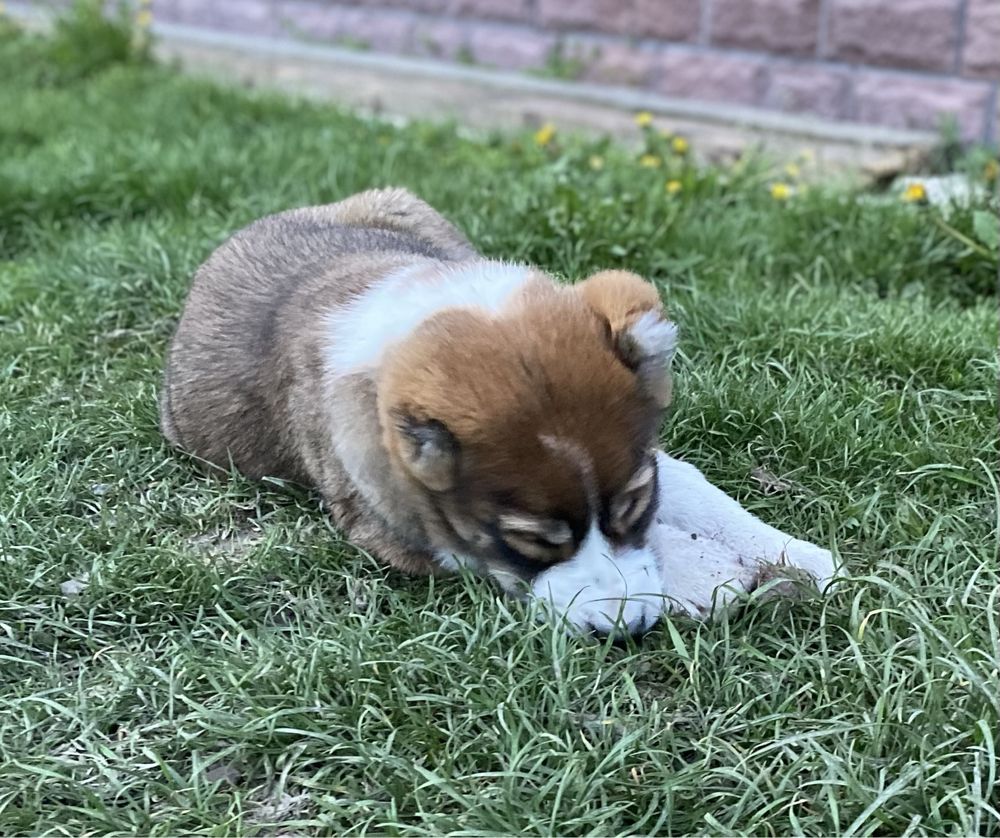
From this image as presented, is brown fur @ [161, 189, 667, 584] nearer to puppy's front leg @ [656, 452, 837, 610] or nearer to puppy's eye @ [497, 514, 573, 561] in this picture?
puppy's eye @ [497, 514, 573, 561]

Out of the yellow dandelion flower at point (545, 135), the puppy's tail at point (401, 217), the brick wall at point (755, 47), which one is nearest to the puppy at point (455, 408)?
the puppy's tail at point (401, 217)

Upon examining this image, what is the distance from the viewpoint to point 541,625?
297 centimetres

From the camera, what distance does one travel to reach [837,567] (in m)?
3.10

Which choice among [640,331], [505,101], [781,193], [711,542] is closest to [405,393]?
[640,331]

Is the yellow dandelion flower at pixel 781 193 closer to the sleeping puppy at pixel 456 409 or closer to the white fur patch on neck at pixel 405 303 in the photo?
the sleeping puppy at pixel 456 409

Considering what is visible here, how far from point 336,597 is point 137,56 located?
799 cm

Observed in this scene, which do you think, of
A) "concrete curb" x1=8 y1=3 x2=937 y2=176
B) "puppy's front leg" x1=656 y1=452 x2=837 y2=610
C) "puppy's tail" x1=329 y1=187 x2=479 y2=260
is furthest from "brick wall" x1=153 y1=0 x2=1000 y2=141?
"puppy's front leg" x1=656 y1=452 x2=837 y2=610

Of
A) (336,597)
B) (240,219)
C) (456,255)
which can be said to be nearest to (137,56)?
(240,219)

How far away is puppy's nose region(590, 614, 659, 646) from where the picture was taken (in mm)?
2887

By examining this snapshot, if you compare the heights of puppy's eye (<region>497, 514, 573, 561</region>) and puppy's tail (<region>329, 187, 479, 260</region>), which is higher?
puppy's tail (<region>329, 187, 479, 260</region>)

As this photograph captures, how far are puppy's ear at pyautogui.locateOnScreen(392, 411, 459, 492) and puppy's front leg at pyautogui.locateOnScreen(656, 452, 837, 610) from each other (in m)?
0.70

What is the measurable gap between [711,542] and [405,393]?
3.40 feet

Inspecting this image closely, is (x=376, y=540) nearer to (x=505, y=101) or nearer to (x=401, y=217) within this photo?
(x=401, y=217)

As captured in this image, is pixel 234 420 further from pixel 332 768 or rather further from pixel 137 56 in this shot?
pixel 137 56
